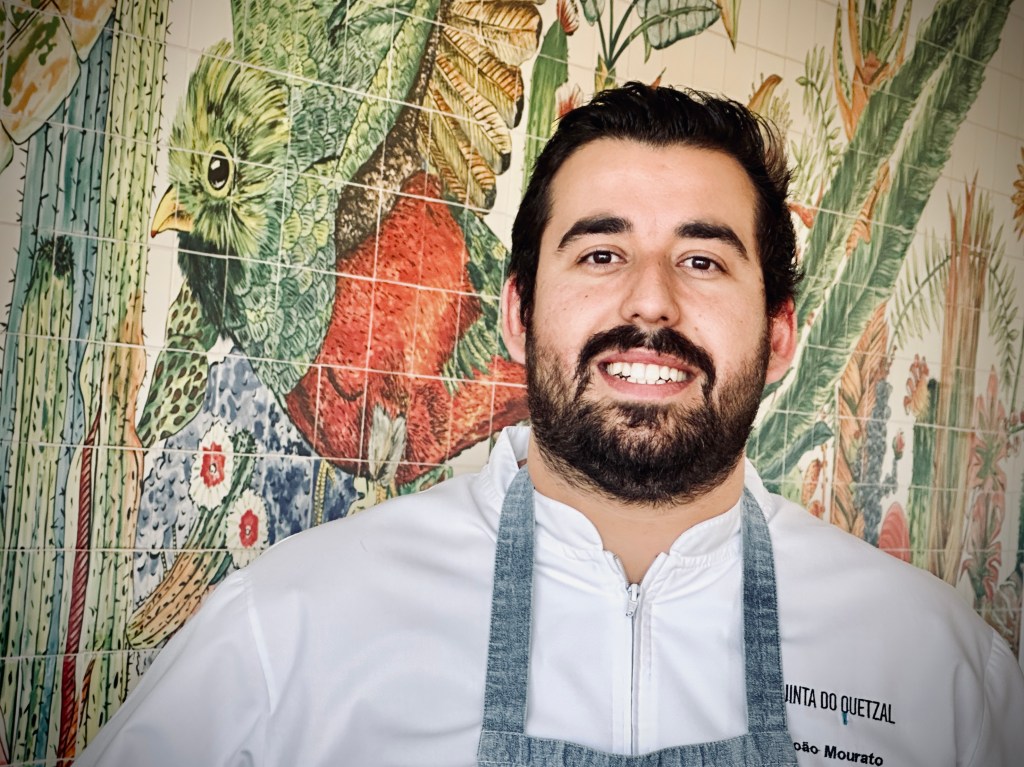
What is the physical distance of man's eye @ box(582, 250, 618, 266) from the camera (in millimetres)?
1572

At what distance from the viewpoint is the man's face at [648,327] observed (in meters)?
1.49

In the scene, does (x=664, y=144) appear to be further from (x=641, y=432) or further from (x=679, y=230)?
(x=641, y=432)

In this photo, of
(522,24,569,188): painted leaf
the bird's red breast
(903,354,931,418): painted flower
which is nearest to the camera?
the bird's red breast

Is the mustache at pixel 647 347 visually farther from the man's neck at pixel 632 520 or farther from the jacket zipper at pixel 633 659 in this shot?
the jacket zipper at pixel 633 659

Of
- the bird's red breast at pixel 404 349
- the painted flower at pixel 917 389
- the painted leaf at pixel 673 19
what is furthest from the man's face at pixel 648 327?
the painted flower at pixel 917 389

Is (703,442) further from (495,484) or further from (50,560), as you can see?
(50,560)

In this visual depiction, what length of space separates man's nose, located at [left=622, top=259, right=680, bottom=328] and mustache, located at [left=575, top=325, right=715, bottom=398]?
0.02m

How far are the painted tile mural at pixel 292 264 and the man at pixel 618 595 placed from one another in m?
0.34

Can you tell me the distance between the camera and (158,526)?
171 centimetres

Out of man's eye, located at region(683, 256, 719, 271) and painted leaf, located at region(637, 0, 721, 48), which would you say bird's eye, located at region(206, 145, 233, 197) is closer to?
man's eye, located at region(683, 256, 719, 271)

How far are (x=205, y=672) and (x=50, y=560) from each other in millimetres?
421

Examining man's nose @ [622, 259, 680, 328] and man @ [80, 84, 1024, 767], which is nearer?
man @ [80, 84, 1024, 767]

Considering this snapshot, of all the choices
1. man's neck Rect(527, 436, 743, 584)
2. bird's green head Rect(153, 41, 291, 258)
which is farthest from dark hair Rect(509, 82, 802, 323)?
bird's green head Rect(153, 41, 291, 258)

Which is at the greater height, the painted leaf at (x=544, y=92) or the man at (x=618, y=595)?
the painted leaf at (x=544, y=92)
